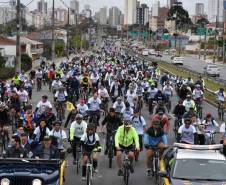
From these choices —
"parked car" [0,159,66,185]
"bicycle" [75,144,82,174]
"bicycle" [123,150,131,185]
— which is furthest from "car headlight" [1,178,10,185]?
"bicycle" [75,144,82,174]

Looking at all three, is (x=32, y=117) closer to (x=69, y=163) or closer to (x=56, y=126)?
(x=69, y=163)

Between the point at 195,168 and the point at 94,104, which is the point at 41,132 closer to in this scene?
the point at 195,168

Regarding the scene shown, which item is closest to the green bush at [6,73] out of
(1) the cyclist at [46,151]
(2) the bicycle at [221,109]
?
(2) the bicycle at [221,109]

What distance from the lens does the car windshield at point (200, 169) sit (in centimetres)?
1145

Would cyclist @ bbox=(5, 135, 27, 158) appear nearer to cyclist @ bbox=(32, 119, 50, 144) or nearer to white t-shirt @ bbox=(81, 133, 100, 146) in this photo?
white t-shirt @ bbox=(81, 133, 100, 146)

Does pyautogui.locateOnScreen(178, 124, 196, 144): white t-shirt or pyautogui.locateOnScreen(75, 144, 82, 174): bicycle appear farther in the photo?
pyautogui.locateOnScreen(178, 124, 196, 144): white t-shirt

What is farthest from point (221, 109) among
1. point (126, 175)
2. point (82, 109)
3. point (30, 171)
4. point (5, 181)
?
point (5, 181)

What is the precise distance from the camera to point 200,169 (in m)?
11.7

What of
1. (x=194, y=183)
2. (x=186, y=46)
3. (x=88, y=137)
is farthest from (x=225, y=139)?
(x=186, y=46)

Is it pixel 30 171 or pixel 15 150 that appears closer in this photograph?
pixel 30 171

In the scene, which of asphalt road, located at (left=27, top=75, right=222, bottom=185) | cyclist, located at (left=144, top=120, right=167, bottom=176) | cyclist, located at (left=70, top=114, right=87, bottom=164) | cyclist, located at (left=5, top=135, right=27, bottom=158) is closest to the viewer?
cyclist, located at (left=5, top=135, right=27, bottom=158)

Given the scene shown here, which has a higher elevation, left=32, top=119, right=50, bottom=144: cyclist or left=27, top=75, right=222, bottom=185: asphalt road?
left=32, top=119, right=50, bottom=144: cyclist

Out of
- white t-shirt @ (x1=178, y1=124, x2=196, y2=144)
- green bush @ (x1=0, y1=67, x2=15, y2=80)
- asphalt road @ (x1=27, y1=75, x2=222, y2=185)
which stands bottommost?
green bush @ (x1=0, y1=67, x2=15, y2=80)

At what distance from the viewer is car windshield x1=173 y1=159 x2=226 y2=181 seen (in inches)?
451
